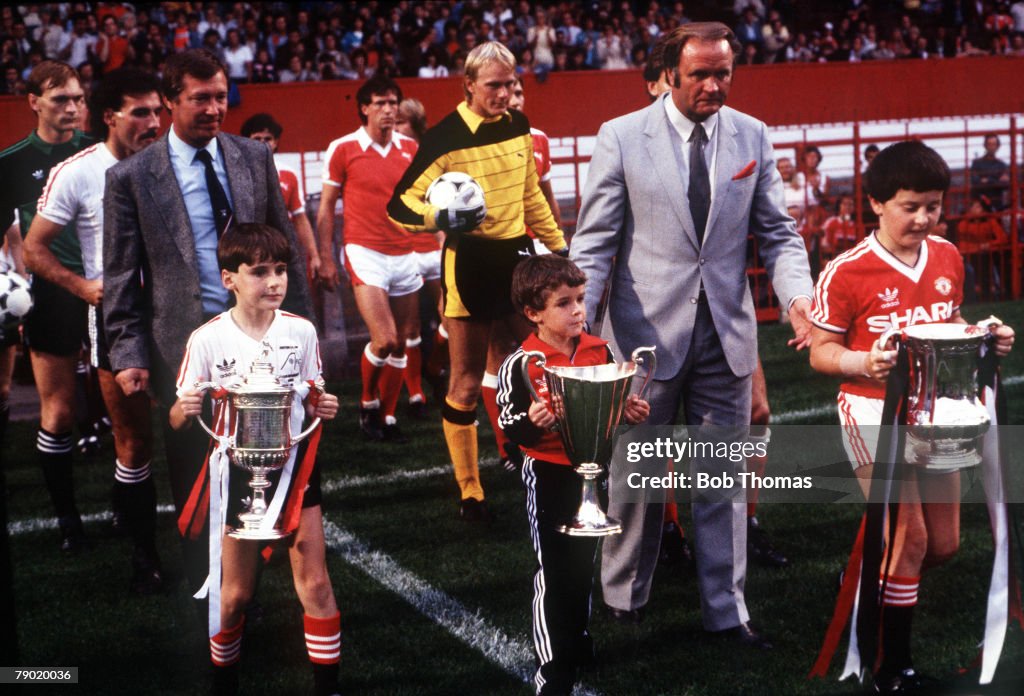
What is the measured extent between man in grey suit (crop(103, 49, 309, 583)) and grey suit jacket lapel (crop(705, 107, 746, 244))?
124 centimetres

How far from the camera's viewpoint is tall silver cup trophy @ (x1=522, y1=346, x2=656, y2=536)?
3.14 metres

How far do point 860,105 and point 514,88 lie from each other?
12325mm

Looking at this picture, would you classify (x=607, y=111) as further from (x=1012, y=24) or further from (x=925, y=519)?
(x=925, y=519)

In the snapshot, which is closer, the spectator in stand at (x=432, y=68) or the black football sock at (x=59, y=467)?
the black football sock at (x=59, y=467)

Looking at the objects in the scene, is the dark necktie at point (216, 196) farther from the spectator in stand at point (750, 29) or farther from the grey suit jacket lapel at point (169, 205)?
the spectator in stand at point (750, 29)

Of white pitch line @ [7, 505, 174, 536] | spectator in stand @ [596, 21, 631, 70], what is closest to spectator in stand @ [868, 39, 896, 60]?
spectator in stand @ [596, 21, 631, 70]

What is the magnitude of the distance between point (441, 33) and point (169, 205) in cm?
1160

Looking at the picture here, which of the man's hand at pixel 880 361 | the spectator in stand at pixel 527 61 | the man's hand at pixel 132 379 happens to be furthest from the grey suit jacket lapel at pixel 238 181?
the spectator in stand at pixel 527 61

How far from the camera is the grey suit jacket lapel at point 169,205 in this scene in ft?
12.4

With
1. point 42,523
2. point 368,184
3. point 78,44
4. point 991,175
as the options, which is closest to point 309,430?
point 42,523

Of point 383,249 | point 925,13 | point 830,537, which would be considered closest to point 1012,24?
point 925,13

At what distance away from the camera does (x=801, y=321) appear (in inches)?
Answer: 146

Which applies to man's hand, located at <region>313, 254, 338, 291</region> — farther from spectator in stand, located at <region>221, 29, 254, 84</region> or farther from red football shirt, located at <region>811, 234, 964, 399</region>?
spectator in stand, located at <region>221, 29, 254, 84</region>

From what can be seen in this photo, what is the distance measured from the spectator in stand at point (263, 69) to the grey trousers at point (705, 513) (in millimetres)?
11259
